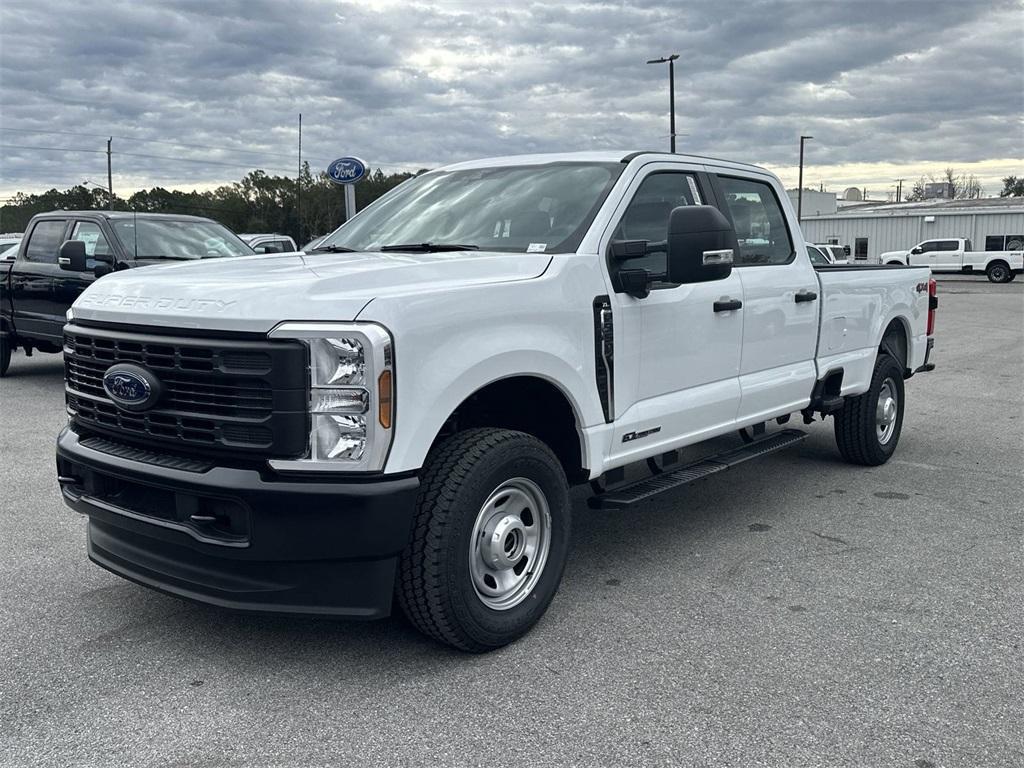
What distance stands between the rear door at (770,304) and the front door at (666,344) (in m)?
0.15

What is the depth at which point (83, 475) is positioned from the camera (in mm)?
3844

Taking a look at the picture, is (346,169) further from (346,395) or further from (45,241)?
(346,395)

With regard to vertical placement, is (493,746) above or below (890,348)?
below

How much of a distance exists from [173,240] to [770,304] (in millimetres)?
7338

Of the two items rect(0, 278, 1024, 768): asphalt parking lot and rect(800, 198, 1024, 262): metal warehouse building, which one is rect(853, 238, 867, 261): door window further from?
rect(0, 278, 1024, 768): asphalt parking lot

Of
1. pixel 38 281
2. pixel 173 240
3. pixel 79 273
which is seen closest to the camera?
pixel 79 273

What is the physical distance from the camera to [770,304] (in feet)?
17.7

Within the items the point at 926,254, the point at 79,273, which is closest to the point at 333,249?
the point at 79,273

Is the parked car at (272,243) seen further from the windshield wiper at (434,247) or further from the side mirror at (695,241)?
the side mirror at (695,241)

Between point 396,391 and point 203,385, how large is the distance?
0.69m

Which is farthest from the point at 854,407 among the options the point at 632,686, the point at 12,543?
the point at 12,543

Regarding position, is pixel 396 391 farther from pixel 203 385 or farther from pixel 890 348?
pixel 890 348

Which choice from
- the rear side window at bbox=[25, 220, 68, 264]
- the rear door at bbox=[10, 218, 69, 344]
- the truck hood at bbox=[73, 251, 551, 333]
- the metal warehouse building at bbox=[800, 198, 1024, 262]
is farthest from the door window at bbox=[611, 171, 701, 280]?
the metal warehouse building at bbox=[800, 198, 1024, 262]

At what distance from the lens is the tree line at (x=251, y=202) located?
5534 cm
